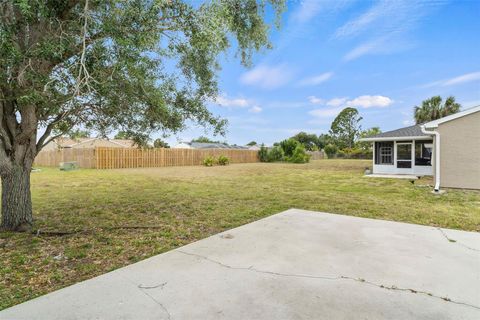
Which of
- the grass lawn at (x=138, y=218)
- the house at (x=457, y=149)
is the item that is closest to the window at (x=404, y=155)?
the house at (x=457, y=149)

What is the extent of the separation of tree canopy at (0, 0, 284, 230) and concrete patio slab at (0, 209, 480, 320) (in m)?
2.21

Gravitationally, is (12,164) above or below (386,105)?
below

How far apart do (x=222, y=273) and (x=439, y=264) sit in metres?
2.41

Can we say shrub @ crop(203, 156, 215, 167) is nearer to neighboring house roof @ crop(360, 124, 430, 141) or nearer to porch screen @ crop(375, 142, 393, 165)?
neighboring house roof @ crop(360, 124, 430, 141)

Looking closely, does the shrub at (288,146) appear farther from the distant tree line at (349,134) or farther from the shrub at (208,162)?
the shrub at (208,162)

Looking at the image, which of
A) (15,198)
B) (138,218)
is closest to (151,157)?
(138,218)

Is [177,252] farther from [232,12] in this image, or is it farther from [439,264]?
[232,12]

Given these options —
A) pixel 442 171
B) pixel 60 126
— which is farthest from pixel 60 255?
pixel 442 171

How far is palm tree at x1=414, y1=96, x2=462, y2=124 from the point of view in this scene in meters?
25.4

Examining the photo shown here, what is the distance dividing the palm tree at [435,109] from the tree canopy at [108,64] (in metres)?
28.2

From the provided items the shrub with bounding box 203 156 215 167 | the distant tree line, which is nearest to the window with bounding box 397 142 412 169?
the distant tree line

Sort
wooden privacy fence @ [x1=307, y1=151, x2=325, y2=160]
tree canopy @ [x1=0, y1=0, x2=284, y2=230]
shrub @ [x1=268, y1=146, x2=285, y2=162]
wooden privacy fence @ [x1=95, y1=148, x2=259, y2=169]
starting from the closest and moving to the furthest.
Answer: tree canopy @ [x1=0, y1=0, x2=284, y2=230]
wooden privacy fence @ [x1=95, y1=148, x2=259, y2=169]
shrub @ [x1=268, y1=146, x2=285, y2=162]
wooden privacy fence @ [x1=307, y1=151, x2=325, y2=160]

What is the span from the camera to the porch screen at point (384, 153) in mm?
15477

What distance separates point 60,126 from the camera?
5.59 meters
